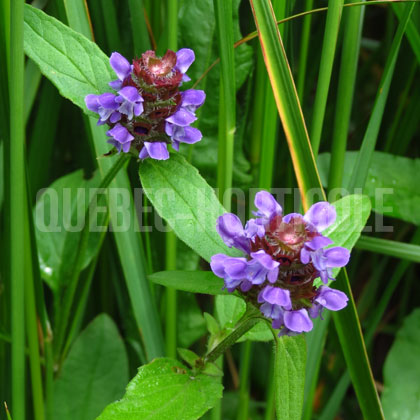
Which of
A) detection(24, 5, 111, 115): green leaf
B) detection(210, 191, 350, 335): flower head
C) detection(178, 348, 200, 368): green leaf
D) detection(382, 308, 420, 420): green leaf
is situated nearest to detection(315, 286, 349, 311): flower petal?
detection(210, 191, 350, 335): flower head

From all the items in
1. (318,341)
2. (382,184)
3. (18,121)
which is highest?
(18,121)

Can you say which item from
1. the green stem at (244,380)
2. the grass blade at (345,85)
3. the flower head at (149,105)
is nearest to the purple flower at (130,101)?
the flower head at (149,105)

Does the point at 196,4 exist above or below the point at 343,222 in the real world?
above

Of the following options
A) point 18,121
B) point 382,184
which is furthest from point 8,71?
point 382,184

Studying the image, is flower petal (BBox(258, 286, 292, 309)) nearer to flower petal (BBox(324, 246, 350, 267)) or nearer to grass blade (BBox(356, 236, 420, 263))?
flower petal (BBox(324, 246, 350, 267))

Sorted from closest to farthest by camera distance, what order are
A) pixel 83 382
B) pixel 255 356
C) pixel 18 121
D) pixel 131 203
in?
pixel 18 121 < pixel 131 203 < pixel 83 382 < pixel 255 356

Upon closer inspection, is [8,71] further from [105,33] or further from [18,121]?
[105,33]

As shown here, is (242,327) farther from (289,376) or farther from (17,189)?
(17,189)
